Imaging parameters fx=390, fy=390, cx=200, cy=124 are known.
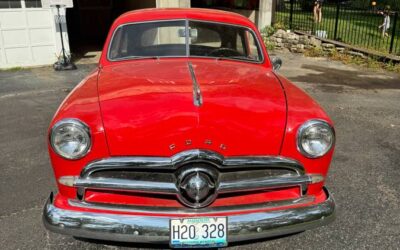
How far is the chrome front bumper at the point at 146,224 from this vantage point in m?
2.28

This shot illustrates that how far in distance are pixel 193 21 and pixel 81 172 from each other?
2.08 metres

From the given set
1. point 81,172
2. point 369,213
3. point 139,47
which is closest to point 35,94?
point 139,47

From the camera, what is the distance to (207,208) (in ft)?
7.79

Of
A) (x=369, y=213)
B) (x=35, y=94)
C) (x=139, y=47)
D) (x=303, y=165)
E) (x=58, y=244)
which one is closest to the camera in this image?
(x=303, y=165)

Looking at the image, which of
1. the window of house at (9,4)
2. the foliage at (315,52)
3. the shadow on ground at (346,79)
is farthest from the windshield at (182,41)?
the foliage at (315,52)

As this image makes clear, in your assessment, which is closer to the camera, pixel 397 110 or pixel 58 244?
pixel 58 244

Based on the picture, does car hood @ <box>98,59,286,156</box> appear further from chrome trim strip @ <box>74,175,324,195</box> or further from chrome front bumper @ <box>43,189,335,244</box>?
chrome front bumper @ <box>43,189,335,244</box>

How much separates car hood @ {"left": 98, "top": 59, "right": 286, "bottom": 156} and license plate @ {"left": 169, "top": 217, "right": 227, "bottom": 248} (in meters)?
0.41

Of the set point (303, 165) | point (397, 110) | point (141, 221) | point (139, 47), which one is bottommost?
point (397, 110)

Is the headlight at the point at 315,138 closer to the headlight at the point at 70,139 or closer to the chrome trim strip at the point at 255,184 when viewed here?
the chrome trim strip at the point at 255,184

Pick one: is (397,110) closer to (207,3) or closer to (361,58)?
(361,58)

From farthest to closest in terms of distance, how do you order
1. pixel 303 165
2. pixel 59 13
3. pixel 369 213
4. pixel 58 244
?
pixel 59 13 < pixel 369 213 < pixel 58 244 < pixel 303 165

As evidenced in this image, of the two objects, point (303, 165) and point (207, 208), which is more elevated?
point (303, 165)

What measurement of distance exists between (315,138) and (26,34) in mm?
9759
